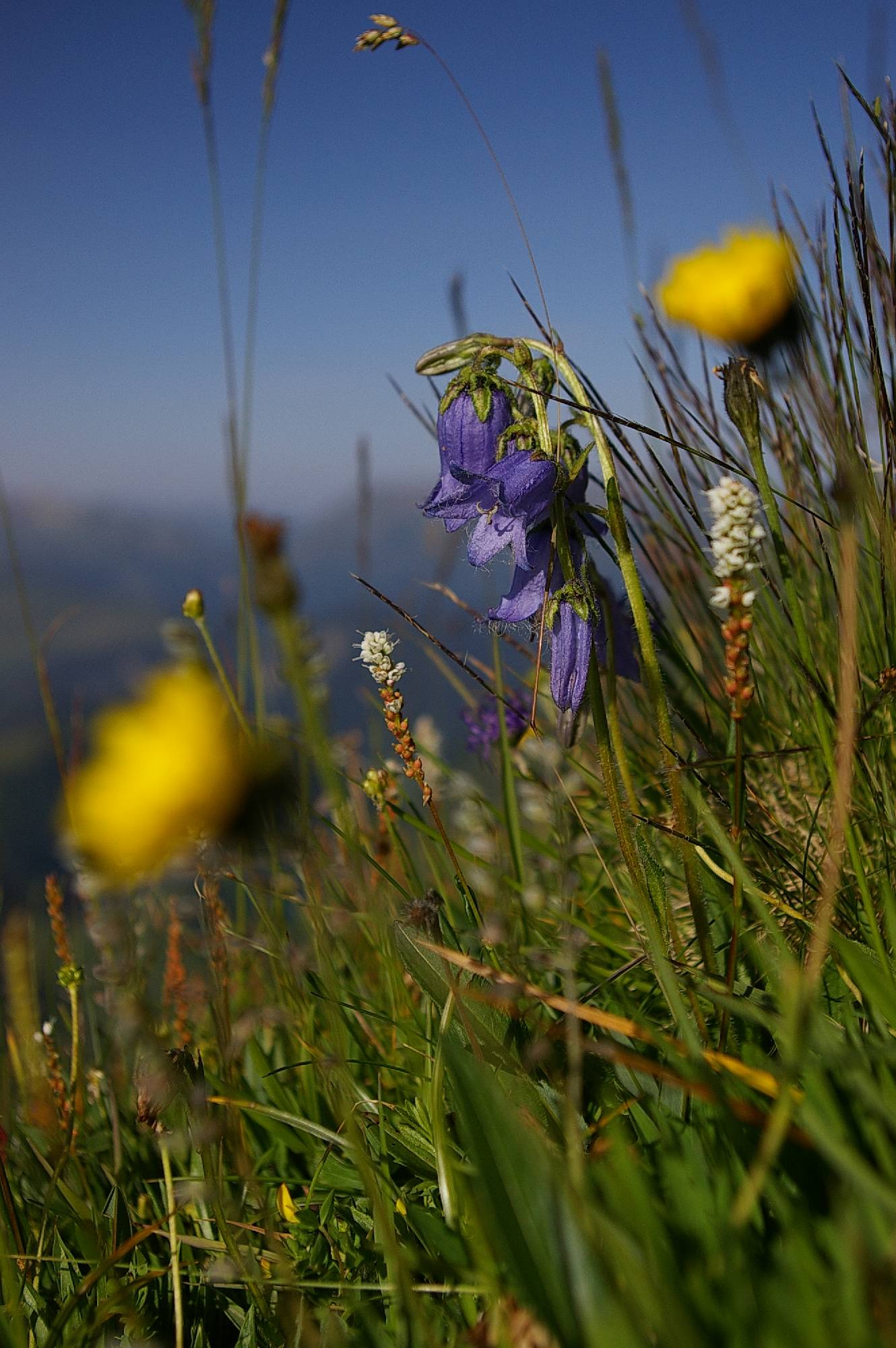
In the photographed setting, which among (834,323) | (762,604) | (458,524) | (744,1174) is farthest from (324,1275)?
(834,323)

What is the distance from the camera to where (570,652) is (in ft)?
4.52

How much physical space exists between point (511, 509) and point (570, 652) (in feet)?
0.79

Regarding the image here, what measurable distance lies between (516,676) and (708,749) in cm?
73

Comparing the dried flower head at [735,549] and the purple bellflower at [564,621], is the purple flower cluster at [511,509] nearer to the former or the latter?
the purple bellflower at [564,621]

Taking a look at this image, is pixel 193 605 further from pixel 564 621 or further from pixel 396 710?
pixel 564 621

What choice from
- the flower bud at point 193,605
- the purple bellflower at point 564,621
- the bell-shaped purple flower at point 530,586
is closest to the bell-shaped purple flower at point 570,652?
the purple bellflower at point 564,621

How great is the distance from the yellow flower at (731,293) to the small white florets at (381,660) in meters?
0.64

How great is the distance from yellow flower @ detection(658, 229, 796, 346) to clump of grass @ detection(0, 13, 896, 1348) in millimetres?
70

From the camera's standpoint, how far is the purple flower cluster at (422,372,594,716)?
1.37 metres

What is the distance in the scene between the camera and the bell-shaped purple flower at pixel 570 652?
137 cm

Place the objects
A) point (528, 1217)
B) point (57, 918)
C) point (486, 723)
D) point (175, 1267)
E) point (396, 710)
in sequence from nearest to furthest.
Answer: point (528, 1217), point (175, 1267), point (396, 710), point (57, 918), point (486, 723)

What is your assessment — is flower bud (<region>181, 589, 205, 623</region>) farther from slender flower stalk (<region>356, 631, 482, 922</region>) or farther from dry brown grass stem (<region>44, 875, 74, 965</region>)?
dry brown grass stem (<region>44, 875, 74, 965</region>)

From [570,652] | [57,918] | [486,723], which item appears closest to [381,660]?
[570,652]

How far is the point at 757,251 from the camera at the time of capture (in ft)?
4.39
